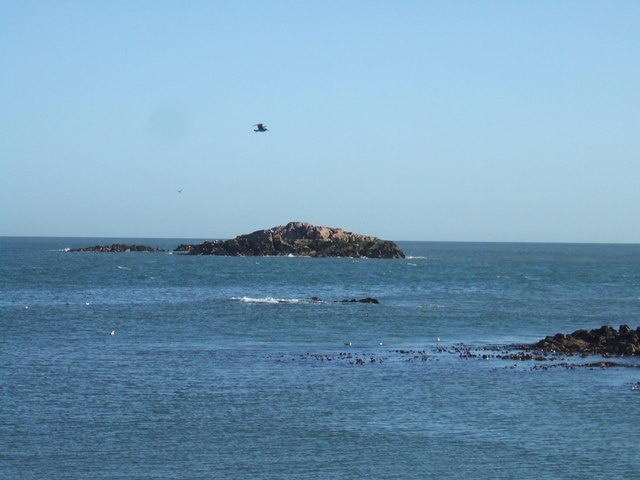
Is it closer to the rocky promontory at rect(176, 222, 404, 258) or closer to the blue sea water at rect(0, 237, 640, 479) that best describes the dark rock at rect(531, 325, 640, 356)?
the blue sea water at rect(0, 237, 640, 479)

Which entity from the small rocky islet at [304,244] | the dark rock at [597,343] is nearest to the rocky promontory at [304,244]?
the small rocky islet at [304,244]

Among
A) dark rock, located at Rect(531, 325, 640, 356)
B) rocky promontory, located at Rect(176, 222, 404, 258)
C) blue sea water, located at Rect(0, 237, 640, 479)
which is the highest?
rocky promontory, located at Rect(176, 222, 404, 258)

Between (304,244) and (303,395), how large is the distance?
13210cm

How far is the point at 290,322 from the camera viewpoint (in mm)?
58062

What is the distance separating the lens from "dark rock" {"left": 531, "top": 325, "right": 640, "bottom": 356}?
44.2 metres

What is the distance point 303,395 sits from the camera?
33.4 metres

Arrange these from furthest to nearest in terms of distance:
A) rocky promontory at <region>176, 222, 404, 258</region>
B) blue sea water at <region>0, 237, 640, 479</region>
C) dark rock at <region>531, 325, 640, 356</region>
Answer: rocky promontory at <region>176, 222, 404, 258</region> → dark rock at <region>531, 325, 640, 356</region> → blue sea water at <region>0, 237, 640, 479</region>

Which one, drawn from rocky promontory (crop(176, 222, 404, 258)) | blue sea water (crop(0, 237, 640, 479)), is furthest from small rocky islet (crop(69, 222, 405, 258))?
blue sea water (crop(0, 237, 640, 479))

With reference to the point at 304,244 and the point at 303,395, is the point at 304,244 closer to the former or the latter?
the point at 304,244

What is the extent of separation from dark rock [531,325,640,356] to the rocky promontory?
4580 inches

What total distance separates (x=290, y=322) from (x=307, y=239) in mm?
109810

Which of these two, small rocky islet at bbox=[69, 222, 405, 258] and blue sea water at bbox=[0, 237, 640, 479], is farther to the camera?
small rocky islet at bbox=[69, 222, 405, 258]

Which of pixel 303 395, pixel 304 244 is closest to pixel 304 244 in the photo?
pixel 304 244

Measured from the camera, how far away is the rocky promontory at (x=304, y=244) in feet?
539
